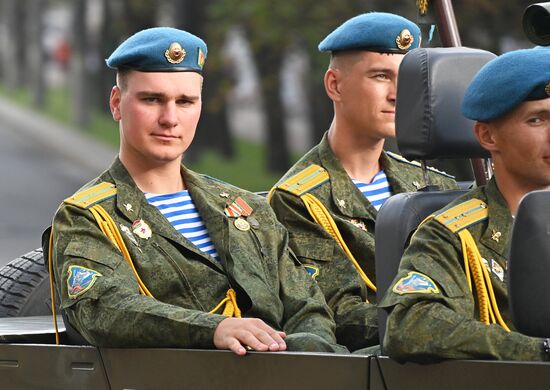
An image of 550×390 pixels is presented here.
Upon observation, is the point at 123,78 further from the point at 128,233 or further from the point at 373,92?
the point at 373,92

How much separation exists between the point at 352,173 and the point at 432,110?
1.42m

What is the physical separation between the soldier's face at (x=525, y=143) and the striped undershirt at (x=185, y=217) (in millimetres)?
1146

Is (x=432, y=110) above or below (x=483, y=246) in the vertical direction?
above

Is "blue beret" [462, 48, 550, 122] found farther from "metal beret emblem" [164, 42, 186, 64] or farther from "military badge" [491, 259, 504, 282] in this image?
"metal beret emblem" [164, 42, 186, 64]

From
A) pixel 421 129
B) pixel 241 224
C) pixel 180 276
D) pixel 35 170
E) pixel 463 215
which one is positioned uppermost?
pixel 421 129

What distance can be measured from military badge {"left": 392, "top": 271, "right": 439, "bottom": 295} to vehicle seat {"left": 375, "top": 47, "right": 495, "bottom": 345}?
52cm

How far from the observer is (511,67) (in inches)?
147

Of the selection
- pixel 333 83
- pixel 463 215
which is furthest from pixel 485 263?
pixel 333 83

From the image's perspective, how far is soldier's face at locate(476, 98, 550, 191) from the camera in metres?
3.74

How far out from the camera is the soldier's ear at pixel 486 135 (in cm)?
388


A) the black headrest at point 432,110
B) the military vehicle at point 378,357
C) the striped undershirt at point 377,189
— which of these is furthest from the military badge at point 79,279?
the striped undershirt at point 377,189

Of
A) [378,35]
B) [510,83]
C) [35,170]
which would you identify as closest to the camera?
[510,83]

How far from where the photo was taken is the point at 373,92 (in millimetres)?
5562

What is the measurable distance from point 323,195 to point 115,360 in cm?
146
